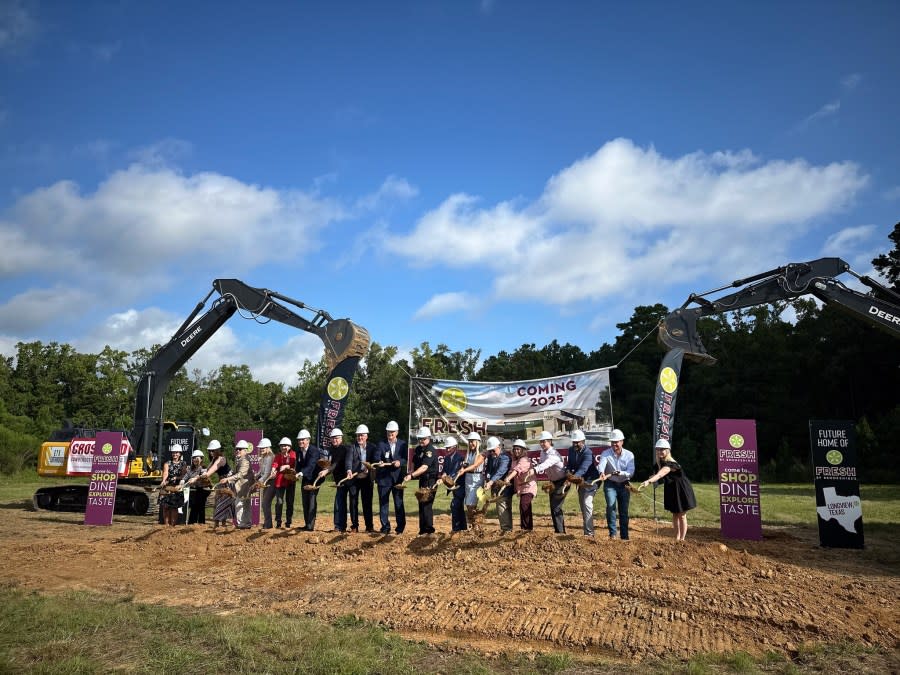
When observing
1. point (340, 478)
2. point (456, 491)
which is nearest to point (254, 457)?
point (340, 478)

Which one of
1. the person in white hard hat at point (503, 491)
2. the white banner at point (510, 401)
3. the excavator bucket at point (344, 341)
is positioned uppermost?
the excavator bucket at point (344, 341)

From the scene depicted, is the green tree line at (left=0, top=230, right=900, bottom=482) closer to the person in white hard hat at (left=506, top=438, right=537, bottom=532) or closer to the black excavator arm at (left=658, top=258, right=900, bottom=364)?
the black excavator arm at (left=658, top=258, right=900, bottom=364)

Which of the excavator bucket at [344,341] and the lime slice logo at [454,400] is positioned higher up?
the excavator bucket at [344,341]

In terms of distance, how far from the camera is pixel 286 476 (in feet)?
40.8

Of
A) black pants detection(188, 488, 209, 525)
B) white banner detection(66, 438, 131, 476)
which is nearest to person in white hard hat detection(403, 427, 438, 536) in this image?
black pants detection(188, 488, 209, 525)

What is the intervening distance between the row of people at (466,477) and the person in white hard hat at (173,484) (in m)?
2.01

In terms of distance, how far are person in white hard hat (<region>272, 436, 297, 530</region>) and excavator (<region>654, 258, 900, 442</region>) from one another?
7.54 metres

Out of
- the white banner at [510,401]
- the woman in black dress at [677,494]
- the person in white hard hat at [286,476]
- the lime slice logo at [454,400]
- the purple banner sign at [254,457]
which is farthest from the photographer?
the lime slice logo at [454,400]

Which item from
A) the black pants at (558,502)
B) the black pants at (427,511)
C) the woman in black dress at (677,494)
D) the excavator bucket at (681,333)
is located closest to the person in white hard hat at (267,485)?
the black pants at (427,511)

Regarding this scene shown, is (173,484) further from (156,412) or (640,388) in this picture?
(640,388)

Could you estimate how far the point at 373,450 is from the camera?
37.6 feet

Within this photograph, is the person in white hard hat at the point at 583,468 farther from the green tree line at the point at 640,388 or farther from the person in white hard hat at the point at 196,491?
the green tree line at the point at 640,388

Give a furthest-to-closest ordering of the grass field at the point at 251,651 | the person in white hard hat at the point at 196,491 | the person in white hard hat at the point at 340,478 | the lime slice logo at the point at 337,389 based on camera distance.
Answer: the lime slice logo at the point at 337,389 → the person in white hard hat at the point at 196,491 → the person in white hard hat at the point at 340,478 → the grass field at the point at 251,651

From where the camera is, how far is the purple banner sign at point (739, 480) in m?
12.0
